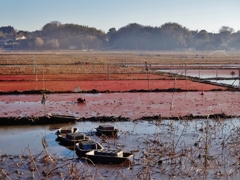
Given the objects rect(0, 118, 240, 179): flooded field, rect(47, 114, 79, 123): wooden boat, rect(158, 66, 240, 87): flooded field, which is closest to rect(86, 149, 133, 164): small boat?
rect(0, 118, 240, 179): flooded field

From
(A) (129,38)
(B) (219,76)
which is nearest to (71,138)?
(B) (219,76)

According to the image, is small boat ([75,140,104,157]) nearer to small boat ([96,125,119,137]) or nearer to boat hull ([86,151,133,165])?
boat hull ([86,151,133,165])

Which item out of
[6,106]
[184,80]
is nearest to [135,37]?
[184,80]

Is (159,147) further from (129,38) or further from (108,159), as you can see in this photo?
(129,38)

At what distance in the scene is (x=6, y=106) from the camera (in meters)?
18.0

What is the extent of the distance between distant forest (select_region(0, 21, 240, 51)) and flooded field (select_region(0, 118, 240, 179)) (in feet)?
411

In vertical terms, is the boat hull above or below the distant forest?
below

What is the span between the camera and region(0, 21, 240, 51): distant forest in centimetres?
14638

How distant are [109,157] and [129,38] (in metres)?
143

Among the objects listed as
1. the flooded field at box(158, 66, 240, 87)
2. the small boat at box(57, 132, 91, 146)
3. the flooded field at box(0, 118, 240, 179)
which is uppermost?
the flooded field at box(158, 66, 240, 87)

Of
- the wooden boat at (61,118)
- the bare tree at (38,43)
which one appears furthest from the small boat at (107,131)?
the bare tree at (38,43)

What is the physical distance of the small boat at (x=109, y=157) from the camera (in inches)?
384

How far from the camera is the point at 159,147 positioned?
437 inches

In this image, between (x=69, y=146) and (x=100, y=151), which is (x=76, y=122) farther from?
(x=100, y=151)
